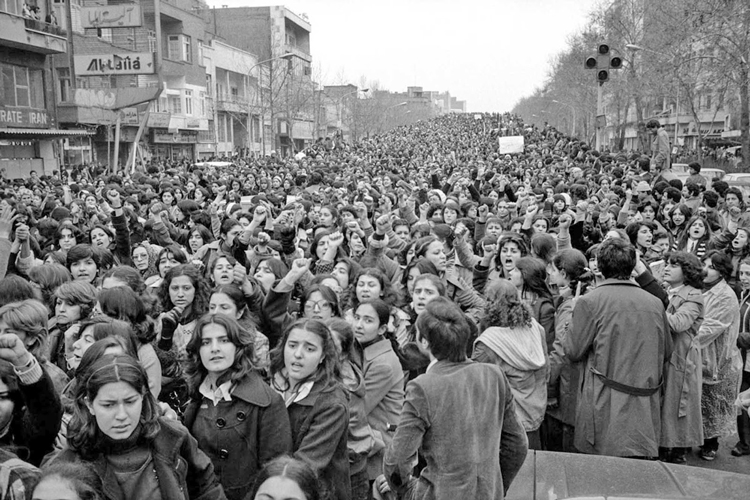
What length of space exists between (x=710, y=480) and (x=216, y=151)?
54899 millimetres

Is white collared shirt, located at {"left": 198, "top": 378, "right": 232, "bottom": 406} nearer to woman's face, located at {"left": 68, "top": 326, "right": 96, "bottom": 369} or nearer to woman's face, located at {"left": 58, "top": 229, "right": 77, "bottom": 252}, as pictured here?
woman's face, located at {"left": 68, "top": 326, "right": 96, "bottom": 369}

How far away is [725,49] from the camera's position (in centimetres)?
2375

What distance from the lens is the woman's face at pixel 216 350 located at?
339 cm

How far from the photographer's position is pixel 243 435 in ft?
10.6

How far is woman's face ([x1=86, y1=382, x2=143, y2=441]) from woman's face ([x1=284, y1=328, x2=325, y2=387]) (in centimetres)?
87

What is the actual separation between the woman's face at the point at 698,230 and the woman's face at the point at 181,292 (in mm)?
6093

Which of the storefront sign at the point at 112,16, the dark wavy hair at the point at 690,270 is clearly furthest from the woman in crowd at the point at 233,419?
the storefront sign at the point at 112,16

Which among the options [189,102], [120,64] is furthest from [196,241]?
[189,102]

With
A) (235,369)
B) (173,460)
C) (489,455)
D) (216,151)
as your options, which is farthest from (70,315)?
(216,151)

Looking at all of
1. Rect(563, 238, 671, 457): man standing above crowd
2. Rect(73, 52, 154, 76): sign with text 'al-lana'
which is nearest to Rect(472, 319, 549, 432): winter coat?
Rect(563, 238, 671, 457): man standing above crowd

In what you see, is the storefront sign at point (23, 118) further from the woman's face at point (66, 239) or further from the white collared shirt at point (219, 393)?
the white collared shirt at point (219, 393)

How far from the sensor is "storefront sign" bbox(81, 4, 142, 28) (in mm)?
20489

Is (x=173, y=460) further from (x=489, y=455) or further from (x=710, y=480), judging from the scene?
(x=710, y=480)

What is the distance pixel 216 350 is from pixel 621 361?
8.70ft
